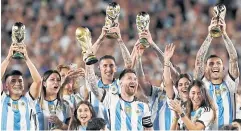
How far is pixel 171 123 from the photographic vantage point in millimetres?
5434

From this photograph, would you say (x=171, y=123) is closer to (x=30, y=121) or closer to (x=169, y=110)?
(x=169, y=110)

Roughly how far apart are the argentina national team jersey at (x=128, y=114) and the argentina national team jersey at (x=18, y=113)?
2.16 feet

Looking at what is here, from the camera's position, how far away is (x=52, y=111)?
5.46m

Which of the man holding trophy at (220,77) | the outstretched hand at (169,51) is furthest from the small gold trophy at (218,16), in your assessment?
the outstretched hand at (169,51)

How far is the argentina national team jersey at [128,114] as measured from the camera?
5.38m

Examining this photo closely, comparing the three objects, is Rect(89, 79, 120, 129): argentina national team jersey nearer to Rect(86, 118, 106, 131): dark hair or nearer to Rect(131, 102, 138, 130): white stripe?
Rect(86, 118, 106, 131): dark hair

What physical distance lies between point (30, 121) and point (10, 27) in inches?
33.5

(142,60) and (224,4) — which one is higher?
(224,4)

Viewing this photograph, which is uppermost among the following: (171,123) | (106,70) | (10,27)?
(10,27)

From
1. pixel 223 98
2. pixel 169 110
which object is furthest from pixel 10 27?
pixel 223 98

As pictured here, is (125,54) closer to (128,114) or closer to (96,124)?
(128,114)

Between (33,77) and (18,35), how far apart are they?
1.23ft

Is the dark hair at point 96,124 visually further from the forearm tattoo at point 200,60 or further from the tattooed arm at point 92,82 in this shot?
the forearm tattoo at point 200,60

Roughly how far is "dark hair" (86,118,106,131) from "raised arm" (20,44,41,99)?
534mm
